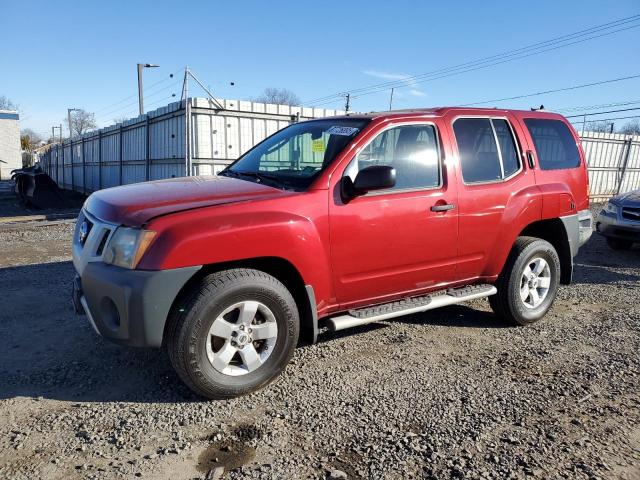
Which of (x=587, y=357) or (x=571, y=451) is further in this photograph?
A: (x=587, y=357)

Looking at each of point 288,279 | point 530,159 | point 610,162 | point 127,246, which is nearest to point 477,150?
point 530,159

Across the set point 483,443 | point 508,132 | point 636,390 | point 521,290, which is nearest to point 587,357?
point 636,390

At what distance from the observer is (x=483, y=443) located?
2.79m

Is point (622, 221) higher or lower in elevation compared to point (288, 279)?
higher

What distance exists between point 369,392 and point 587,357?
1976 millimetres

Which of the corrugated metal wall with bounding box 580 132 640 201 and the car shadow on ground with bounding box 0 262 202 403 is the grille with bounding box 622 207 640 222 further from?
the corrugated metal wall with bounding box 580 132 640 201

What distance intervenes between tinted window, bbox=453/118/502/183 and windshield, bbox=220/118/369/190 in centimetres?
94

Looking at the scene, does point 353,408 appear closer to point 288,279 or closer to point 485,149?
point 288,279

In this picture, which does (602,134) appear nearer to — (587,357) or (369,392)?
(587,357)

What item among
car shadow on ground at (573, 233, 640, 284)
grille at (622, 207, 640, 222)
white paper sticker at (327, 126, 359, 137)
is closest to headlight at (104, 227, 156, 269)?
white paper sticker at (327, 126, 359, 137)

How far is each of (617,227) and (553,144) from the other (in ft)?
14.6

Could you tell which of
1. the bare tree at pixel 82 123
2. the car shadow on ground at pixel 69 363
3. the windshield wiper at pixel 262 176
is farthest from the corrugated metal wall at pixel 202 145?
the bare tree at pixel 82 123

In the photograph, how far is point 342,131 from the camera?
3.92 meters

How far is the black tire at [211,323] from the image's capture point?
120 inches
